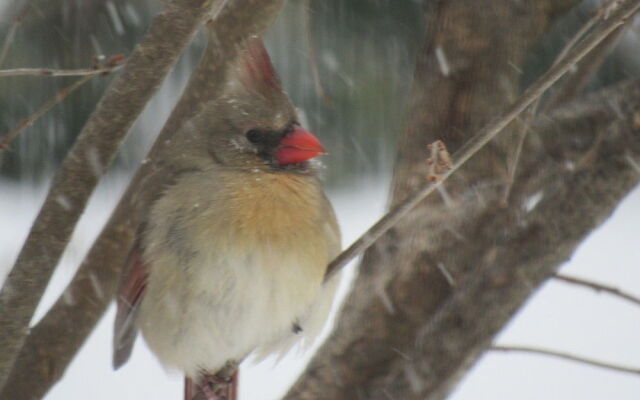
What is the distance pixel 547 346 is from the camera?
196 inches

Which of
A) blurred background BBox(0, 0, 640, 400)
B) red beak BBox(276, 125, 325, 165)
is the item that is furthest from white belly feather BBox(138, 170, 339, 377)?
blurred background BBox(0, 0, 640, 400)

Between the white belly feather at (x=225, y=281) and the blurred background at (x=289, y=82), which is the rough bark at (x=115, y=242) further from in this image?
the blurred background at (x=289, y=82)

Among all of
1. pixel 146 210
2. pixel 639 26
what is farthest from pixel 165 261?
pixel 639 26

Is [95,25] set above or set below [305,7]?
above

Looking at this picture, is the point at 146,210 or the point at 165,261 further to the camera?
the point at 146,210

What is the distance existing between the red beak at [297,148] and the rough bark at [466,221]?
383mm

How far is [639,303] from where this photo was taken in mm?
2031

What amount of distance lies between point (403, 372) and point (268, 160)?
53cm

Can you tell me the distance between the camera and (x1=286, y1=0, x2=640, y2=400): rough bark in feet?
7.31

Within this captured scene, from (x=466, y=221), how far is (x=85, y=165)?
0.90 metres

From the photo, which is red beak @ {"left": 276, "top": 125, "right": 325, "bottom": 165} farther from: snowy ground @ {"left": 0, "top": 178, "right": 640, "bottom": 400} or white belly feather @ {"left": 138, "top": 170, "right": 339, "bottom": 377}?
snowy ground @ {"left": 0, "top": 178, "right": 640, "bottom": 400}

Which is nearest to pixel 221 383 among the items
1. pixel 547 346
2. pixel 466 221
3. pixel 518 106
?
pixel 466 221

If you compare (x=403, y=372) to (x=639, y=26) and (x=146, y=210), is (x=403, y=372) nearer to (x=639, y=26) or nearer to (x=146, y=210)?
(x=146, y=210)

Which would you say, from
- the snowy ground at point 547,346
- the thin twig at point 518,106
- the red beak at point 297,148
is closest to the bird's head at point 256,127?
the red beak at point 297,148
